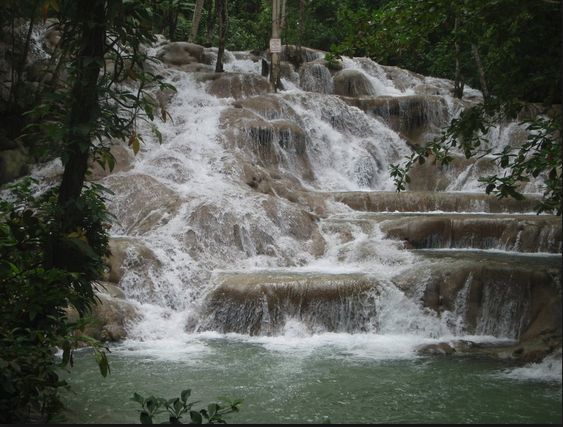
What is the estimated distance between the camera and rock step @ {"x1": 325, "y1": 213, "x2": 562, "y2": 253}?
29.9ft

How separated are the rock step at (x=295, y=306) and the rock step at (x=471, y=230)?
1992mm

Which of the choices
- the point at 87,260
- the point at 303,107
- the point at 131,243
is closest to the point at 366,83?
the point at 303,107

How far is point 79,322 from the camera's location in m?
2.79

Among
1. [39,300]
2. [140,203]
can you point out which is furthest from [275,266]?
[39,300]

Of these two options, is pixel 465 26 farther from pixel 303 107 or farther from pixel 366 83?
pixel 366 83

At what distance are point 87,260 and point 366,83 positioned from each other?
1588 cm

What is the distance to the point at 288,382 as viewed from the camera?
5359 millimetres

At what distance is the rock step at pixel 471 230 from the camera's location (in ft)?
29.9

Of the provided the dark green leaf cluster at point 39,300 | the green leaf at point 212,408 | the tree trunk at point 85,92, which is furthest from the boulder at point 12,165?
the green leaf at point 212,408

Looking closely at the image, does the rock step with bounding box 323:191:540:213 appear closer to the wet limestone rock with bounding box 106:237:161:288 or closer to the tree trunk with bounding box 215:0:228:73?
the wet limestone rock with bounding box 106:237:161:288

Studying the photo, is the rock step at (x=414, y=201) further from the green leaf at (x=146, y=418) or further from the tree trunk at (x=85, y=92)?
the green leaf at (x=146, y=418)

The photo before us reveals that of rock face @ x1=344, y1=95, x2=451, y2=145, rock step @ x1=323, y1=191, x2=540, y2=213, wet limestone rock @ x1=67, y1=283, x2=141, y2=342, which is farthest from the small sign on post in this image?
wet limestone rock @ x1=67, y1=283, x2=141, y2=342

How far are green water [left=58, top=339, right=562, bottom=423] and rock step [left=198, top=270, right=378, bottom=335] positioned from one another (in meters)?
0.53

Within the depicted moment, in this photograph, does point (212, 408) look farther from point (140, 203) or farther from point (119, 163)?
point (119, 163)
